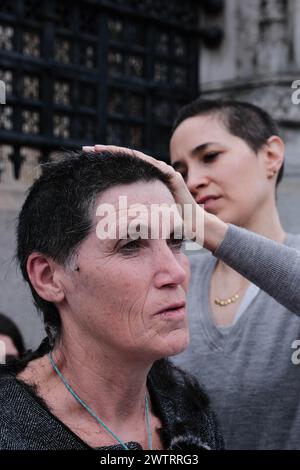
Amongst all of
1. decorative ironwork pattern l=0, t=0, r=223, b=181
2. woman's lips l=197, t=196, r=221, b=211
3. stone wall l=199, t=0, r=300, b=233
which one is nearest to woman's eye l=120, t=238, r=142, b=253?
woman's lips l=197, t=196, r=221, b=211

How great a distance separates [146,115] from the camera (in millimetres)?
4676

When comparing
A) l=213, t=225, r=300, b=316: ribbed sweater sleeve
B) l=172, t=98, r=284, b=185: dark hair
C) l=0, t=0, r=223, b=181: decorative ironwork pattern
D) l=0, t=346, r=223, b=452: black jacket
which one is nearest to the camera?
l=0, t=346, r=223, b=452: black jacket

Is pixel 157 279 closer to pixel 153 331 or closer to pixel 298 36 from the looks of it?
pixel 153 331

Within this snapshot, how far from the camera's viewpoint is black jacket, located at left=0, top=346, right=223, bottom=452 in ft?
5.70

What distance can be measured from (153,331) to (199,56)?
343 cm

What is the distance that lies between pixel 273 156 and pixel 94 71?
1.88 meters

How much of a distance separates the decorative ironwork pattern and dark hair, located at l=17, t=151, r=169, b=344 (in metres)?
2.19

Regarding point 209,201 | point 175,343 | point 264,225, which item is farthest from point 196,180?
point 175,343

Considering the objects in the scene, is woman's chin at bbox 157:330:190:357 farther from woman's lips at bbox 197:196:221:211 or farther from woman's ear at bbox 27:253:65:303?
woman's lips at bbox 197:196:221:211

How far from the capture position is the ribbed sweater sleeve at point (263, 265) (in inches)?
86.0

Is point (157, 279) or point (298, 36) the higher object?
point (298, 36)

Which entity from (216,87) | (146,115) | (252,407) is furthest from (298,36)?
(252,407)

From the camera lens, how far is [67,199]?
1.90m

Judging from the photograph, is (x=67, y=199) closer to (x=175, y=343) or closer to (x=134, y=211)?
(x=134, y=211)
